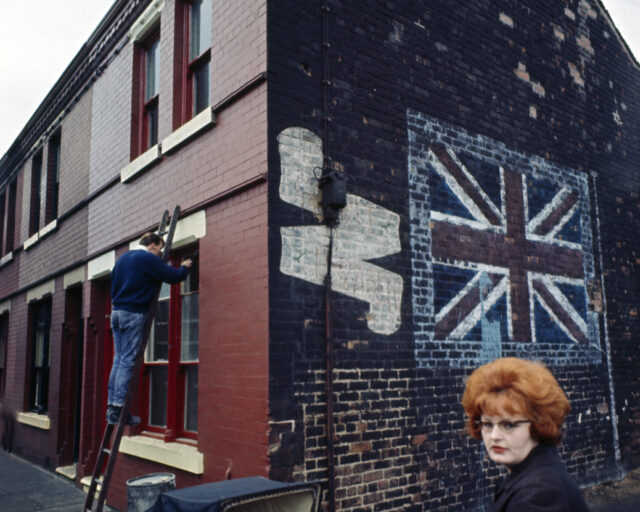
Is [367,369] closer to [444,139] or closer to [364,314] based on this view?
[364,314]

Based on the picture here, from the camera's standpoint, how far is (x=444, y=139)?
7215mm

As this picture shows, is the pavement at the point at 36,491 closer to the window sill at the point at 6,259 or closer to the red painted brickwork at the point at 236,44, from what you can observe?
the window sill at the point at 6,259

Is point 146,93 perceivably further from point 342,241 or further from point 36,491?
point 36,491

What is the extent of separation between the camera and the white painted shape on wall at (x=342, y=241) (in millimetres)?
5660

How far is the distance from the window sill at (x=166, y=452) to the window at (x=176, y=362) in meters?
0.17

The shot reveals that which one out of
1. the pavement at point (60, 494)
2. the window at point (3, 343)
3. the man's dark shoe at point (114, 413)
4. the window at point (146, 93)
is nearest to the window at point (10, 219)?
the window at point (3, 343)

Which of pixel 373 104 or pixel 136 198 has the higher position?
pixel 373 104

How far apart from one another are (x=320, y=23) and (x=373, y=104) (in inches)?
39.0

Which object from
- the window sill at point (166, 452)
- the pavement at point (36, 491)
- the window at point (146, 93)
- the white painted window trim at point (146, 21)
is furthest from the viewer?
the window at point (146, 93)

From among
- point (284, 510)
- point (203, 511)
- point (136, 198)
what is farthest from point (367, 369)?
point (136, 198)

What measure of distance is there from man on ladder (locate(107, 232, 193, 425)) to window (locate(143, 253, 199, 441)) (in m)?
0.86

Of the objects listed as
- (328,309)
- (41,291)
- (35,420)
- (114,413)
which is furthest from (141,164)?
(35,420)

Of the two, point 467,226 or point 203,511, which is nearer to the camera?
point 203,511

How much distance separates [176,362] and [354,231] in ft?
8.37
